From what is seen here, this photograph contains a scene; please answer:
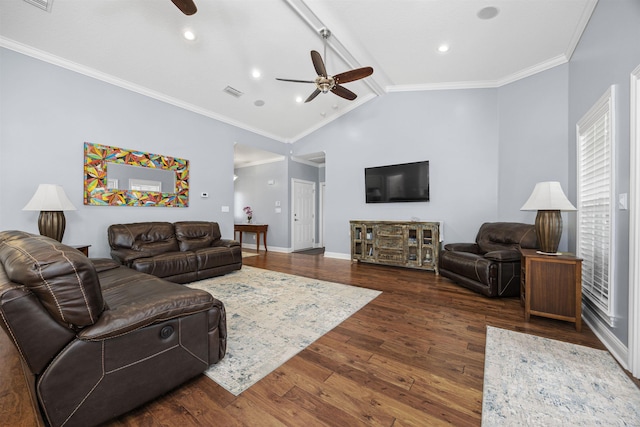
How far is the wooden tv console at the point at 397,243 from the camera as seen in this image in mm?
4504


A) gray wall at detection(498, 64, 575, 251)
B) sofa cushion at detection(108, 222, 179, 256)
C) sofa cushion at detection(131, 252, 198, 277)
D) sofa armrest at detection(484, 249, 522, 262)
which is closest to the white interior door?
sofa cushion at detection(108, 222, 179, 256)

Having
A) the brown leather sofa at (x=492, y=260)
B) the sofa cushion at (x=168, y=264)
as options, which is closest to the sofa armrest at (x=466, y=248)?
the brown leather sofa at (x=492, y=260)

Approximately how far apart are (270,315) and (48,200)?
9.84 feet

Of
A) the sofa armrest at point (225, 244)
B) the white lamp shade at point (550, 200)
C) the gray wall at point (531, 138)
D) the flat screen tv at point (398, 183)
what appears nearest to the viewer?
the white lamp shade at point (550, 200)

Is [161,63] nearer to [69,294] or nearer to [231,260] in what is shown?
[231,260]

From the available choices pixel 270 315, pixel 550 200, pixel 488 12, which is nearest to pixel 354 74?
pixel 488 12

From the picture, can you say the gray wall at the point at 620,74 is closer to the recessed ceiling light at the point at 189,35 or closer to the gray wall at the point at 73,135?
the recessed ceiling light at the point at 189,35

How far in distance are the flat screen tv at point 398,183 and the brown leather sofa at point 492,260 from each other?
1.32 metres

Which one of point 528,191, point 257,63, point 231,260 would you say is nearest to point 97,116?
point 257,63

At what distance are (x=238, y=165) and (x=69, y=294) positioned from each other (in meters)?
7.24

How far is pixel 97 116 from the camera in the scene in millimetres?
3758

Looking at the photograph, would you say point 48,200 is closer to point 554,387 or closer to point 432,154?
point 554,387

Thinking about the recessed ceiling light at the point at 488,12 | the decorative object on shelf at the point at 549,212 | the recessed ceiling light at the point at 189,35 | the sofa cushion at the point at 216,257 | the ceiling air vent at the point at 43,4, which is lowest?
the sofa cushion at the point at 216,257

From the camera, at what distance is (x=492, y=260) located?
3133mm
